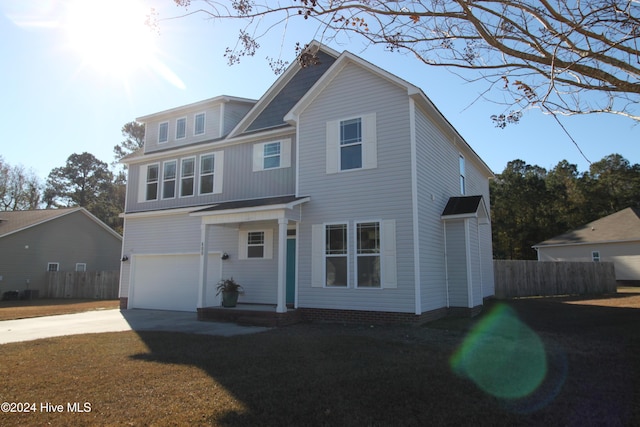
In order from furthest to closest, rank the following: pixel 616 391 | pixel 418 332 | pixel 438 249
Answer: pixel 438 249
pixel 418 332
pixel 616 391

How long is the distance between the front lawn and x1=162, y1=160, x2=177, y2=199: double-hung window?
8012 millimetres

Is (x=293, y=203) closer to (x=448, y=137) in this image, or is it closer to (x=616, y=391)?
(x=448, y=137)

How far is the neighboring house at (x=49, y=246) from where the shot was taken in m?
24.9

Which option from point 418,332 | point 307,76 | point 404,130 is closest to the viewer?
point 418,332

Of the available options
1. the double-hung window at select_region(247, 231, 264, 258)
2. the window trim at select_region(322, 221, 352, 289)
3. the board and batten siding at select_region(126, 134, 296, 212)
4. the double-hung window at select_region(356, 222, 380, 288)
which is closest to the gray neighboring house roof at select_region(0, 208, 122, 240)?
the board and batten siding at select_region(126, 134, 296, 212)

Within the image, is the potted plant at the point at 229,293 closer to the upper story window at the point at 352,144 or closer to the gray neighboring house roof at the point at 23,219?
the upper story window at the point at 352,144

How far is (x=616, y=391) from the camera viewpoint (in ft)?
17.3

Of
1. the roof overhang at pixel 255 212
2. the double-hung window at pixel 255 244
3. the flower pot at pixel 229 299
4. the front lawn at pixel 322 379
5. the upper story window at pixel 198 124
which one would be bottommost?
the front lawn at pixel 322 379

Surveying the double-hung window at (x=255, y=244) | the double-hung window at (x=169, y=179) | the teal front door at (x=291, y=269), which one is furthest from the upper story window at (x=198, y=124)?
the teal front door at (x=291, y=269)

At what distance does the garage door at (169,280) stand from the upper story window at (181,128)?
4.94 metres

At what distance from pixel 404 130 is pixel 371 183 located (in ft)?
5.30

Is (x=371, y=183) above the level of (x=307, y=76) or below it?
below

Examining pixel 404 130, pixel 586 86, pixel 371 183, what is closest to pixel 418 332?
pixel 371 183

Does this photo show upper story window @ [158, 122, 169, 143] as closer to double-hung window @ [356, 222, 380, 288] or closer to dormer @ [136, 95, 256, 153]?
dormer @ [136, 95, 256, 153]
